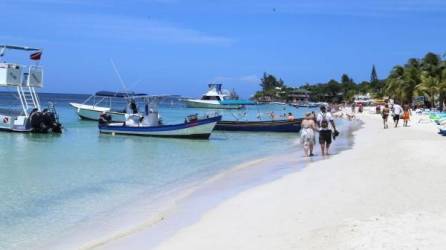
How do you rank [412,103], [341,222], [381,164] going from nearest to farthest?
[341,222], [381,164], [412,103]

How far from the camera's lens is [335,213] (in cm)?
917

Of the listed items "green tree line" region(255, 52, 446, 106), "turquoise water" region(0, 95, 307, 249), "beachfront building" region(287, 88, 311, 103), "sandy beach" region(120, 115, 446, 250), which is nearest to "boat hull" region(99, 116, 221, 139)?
"turquoise water" region(0, 95, 307, 249)

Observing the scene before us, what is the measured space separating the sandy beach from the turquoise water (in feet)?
8.79

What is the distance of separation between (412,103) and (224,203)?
73.1 metres

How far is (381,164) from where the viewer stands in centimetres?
1557

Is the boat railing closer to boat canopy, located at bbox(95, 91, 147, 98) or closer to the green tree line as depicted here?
boat canopy, located at bbox(95, 91, 147, 98)

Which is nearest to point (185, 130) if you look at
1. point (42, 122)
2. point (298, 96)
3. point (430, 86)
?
point (42, 122)

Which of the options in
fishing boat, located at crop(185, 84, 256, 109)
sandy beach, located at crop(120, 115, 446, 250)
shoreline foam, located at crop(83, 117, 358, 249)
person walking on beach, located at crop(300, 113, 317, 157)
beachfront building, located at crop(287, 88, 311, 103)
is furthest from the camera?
beachfront building, located at crop(287, 88, 311, 103)

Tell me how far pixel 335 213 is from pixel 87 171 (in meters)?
11.1

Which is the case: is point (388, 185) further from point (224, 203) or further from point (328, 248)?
point (328, 248)

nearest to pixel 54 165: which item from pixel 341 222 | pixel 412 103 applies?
pixel 341 222

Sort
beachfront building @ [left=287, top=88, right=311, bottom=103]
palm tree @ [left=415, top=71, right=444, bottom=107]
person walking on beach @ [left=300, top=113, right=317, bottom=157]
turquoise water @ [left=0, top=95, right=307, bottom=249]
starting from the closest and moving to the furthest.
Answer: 1. turquoise water @ [left=0, top=95, right=307, bottom=249]
2. person walking on beach @ [left=300, top=113, right=317, bottom=157]
3. palm tree @ [left=415, top=71, right=444, bottom=107]
4. beachfront building @ [left=287, top=88, right=311, bottom=103]

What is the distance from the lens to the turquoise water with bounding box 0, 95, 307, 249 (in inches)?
434

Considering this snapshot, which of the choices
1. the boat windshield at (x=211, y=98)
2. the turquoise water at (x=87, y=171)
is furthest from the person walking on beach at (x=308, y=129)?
the boat windshield at (x=211, y=98)
